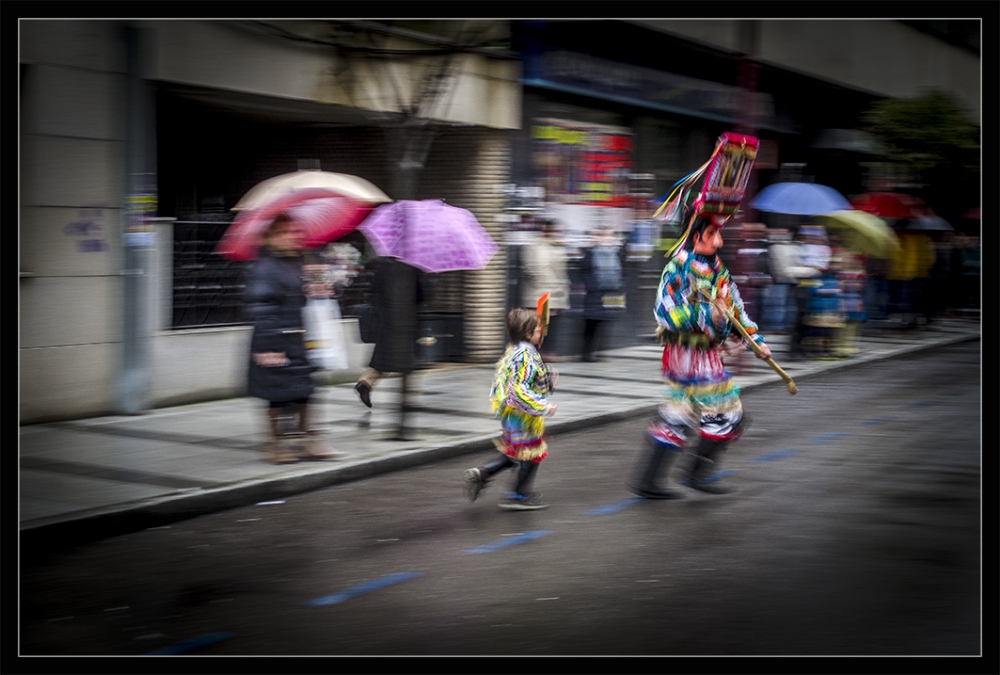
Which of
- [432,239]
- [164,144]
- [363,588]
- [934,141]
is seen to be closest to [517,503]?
[363,588]

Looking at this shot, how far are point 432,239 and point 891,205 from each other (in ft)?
38.7

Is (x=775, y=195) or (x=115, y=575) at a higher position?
(x=775, y=195)

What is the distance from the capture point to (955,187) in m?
19.2

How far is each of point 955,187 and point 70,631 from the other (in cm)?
1714

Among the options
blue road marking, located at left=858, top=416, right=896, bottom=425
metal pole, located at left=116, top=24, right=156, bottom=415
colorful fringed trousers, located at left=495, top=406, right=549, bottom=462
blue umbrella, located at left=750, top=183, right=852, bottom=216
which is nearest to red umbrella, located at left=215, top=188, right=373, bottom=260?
metal pole, located at left=116, top=24, right=156, bottom=415

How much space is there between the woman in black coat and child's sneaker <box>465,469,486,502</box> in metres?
1.60

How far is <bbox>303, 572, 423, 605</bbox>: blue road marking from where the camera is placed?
17.5 ft

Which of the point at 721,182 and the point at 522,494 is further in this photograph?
the point at 522,494

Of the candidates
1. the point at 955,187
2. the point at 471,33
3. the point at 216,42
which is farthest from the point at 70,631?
the point at 955,187

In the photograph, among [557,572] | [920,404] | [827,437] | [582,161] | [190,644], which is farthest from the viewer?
[582,161]

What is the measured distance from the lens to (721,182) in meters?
7.02

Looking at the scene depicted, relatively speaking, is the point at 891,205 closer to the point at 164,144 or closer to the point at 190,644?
the point at 164,144
